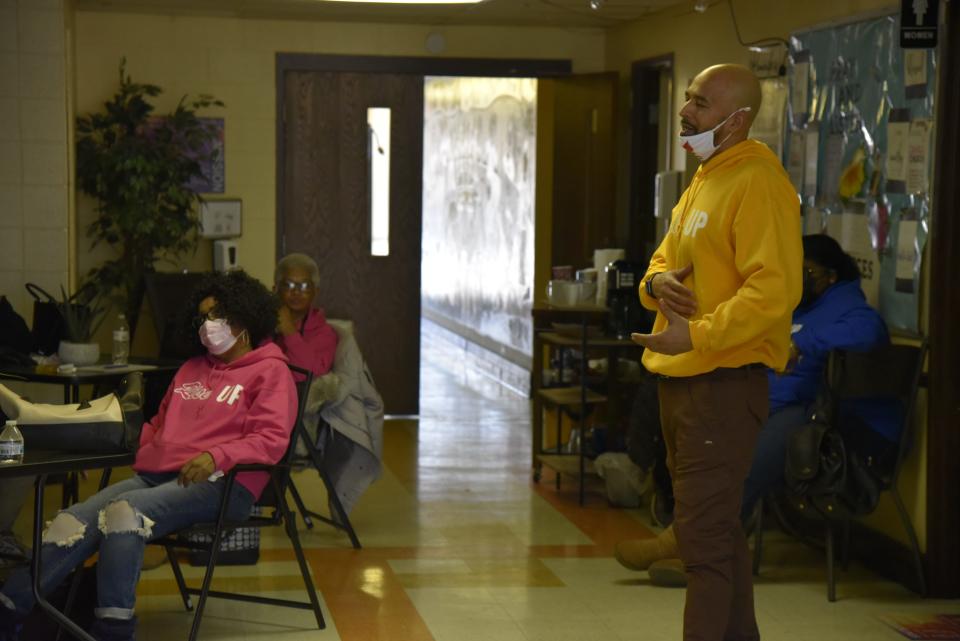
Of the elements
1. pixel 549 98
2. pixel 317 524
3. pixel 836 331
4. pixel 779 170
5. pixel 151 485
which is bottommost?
pixel 317 524

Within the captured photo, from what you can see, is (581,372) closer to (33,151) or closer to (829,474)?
(829,474)

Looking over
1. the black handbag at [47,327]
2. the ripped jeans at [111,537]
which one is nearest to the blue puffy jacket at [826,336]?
the ripped jeans at [111,537]

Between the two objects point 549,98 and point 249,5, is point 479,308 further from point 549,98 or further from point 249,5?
point 249,5

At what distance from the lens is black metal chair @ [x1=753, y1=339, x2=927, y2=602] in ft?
16.3

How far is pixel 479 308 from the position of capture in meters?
12.7

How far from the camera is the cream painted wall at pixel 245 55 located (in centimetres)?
855

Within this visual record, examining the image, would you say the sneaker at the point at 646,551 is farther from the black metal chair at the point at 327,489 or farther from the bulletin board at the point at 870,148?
the bulletin board at the point at 870,148

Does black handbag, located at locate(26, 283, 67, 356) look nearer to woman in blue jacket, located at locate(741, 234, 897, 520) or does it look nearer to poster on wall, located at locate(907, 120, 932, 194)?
woman in blue jacket, located at locate(741, 234, 897, 520)

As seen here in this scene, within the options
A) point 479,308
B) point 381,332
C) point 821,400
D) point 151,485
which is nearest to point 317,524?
point 151,485

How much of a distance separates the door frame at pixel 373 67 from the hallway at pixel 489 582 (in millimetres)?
2526

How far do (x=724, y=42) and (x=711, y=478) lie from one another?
4.19 meters

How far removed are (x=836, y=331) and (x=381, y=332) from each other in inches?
175

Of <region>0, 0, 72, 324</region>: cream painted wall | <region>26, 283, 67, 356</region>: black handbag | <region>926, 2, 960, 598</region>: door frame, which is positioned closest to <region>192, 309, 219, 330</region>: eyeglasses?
<region>26, 283, 67, 356</region>: black handbag

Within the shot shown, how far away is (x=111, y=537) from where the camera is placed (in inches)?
151
